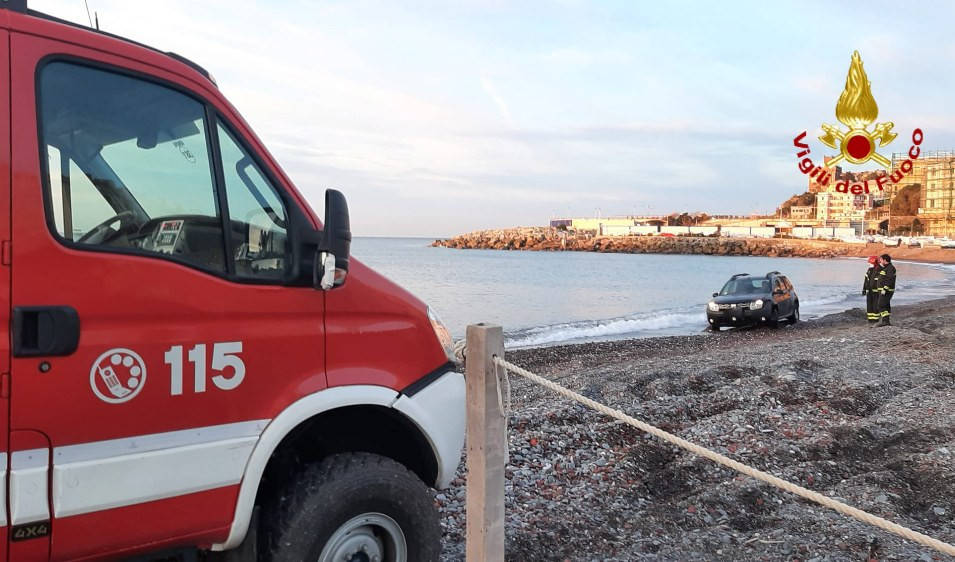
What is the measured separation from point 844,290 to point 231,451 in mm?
48407

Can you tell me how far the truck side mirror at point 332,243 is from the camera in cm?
293

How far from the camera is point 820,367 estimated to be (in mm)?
10508

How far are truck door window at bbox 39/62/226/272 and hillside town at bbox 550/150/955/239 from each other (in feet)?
371

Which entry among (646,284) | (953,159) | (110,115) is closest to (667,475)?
(110,115)

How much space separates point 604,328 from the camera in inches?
1004

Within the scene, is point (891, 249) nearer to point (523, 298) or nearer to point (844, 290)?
point (844, 290)

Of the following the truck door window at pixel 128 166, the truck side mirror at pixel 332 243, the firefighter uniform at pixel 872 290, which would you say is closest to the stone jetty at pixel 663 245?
the firefighter uniform at pixel 872 290

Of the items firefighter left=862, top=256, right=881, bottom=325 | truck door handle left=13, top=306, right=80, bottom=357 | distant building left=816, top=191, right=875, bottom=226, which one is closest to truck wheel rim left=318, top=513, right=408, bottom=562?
truck door handle left=13, top=306, right=80, bottom=357

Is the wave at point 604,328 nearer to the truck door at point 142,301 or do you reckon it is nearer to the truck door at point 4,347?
the truck door at point 142,301

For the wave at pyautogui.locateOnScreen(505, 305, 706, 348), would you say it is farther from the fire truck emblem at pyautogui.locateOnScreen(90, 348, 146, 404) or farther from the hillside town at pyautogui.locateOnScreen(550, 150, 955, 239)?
the hillside town at pyautogui.locateOnScreen(550, 150, 955, 239)

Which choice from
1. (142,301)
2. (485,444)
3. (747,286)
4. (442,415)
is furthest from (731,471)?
(747,286)

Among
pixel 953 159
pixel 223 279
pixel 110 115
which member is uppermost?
pixel 953 159

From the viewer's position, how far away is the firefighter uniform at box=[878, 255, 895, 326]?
58.7 ft

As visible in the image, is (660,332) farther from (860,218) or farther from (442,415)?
(860,218)
